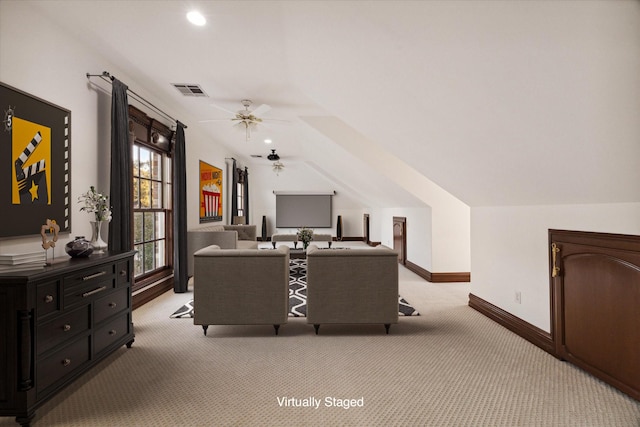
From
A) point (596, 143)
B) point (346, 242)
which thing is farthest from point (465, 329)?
point (346, 242)

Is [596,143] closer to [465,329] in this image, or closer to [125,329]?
[465,329]

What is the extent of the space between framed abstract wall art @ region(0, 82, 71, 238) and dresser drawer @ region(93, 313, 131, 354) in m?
0.87

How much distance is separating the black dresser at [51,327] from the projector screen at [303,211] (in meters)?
9.41

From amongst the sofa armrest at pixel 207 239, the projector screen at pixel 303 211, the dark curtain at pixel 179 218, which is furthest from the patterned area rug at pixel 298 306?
the projector screen at pixel 303 211

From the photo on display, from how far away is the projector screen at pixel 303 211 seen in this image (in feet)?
39.6

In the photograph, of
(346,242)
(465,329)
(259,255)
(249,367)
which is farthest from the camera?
(346,242)

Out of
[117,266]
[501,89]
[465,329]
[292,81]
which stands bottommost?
[465,329]

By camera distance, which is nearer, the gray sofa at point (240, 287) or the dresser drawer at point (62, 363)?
the dresser drawer at point (62, 363)

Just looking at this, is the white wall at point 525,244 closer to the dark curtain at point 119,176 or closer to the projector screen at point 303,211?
the dark curtain at point 119,176

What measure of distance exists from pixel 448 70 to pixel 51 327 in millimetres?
2873

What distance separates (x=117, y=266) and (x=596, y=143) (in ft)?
11.0

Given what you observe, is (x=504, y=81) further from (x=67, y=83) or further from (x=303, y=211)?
(x=303, y=211)

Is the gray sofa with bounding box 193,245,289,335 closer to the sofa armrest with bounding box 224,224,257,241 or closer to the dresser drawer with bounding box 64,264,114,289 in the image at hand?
the dresser drawer with bounding box 64,264,114,289

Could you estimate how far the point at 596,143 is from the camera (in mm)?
1906
